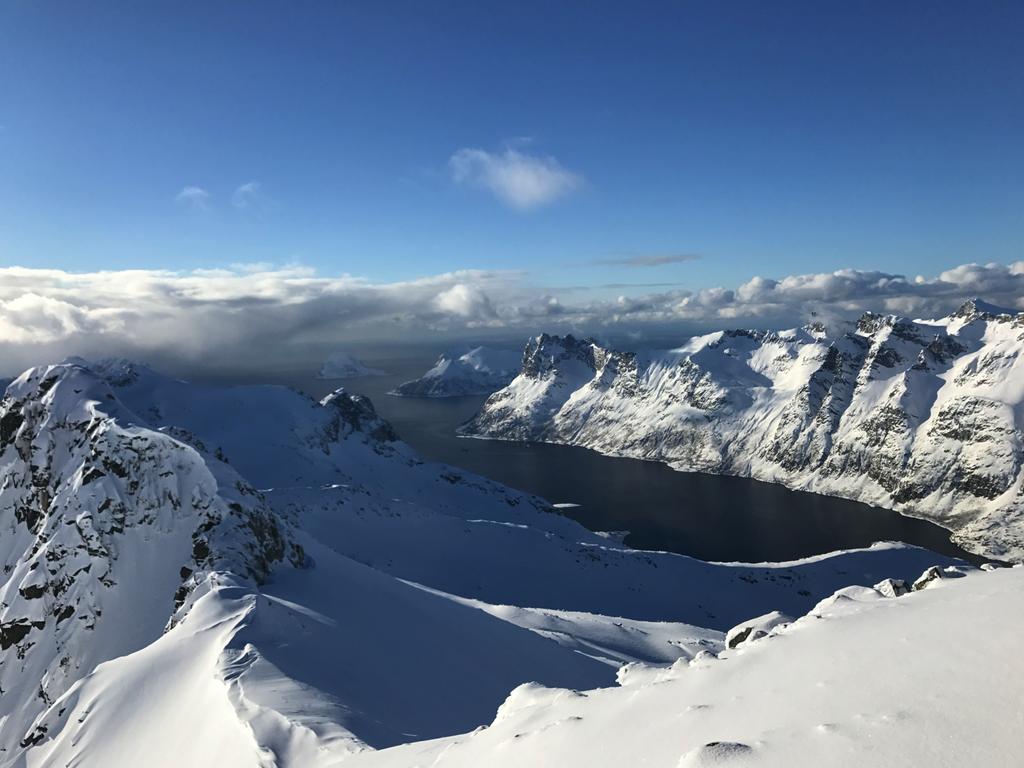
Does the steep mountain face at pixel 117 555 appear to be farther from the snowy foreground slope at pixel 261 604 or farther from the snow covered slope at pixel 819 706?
the snow covered slope at pixel 819 706

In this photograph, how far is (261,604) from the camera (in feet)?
126

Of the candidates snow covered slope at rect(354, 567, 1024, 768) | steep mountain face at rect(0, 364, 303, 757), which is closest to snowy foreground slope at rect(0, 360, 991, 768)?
steep mountain face at rect(0, 364, 303, 757)

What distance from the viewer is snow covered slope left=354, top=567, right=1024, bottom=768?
975 centimetres

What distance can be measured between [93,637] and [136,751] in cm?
2893

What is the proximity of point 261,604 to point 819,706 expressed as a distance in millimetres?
36447

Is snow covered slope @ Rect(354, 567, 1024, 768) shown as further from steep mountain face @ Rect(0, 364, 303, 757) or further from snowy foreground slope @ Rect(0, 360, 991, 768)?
steep mountain face @ Rect(0, 364, 303, 757)

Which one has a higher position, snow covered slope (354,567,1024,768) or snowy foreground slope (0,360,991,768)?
snow covered slope (354,567,1024,768)

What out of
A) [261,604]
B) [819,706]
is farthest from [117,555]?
[819,706]

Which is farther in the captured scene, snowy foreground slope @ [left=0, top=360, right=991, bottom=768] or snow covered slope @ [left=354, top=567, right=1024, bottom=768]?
snowy foreground slope @ [left=0, top=360, right=991, bottom=768]

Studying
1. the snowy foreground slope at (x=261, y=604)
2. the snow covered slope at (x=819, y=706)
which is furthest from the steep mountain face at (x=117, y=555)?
the snow covered slope at (x=819, y=706)

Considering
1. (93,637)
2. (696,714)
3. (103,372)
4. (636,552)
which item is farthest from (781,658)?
(103,372)

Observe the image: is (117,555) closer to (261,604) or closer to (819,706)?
(261,604)

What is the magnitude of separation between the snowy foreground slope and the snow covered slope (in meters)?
5.28

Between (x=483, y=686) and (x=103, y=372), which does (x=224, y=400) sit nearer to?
(x=103, y=372)
